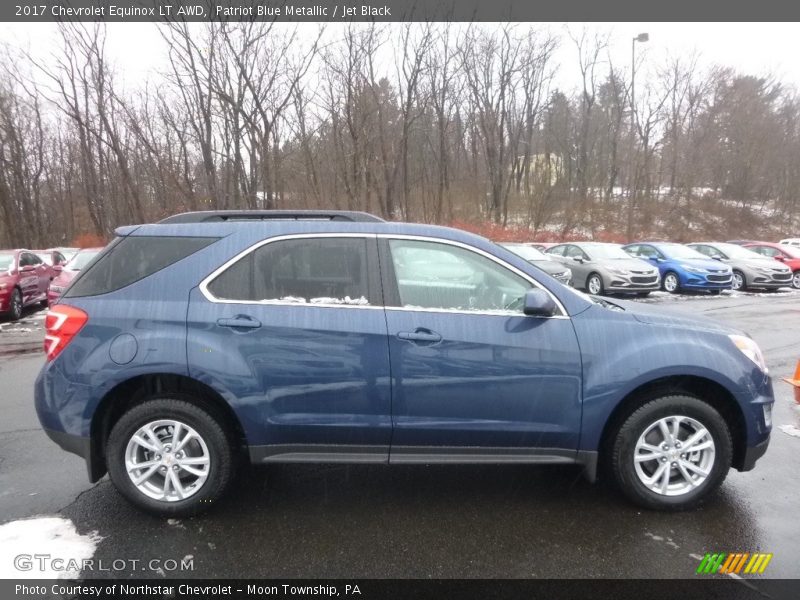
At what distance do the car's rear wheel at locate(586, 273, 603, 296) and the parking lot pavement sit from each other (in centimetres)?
1155

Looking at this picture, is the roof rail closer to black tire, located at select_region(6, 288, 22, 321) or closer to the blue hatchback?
black tire, located at select_region(6, 288, 22, 321)

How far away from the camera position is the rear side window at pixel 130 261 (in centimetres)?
323

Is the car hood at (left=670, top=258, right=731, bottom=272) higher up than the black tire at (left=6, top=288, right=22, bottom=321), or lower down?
higher up

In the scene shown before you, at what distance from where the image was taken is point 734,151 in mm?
40844

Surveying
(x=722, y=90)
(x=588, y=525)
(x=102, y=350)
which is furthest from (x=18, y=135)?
(x=722, y=90)

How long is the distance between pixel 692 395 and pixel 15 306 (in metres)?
13.6

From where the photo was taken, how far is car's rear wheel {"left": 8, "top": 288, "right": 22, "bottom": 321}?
454 inches

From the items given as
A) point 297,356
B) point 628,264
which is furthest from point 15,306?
point 628,264

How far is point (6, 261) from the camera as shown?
1232 cm

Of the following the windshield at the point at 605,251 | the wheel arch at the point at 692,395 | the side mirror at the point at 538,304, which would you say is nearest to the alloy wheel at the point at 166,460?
the side mirror at the point at 538,304

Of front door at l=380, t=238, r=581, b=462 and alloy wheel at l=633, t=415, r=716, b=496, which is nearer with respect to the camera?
front door at l=380, t=238, r=581, b=462

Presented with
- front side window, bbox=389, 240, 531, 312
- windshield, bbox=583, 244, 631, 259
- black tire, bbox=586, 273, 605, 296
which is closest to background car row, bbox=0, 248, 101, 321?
front side window, bbox=389, 240, 531, 312

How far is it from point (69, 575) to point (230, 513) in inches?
34.5

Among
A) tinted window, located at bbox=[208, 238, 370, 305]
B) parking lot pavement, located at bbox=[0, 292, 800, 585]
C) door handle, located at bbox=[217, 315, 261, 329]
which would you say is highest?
tinted window, located at bbox=[208, 238, 370, 305]
